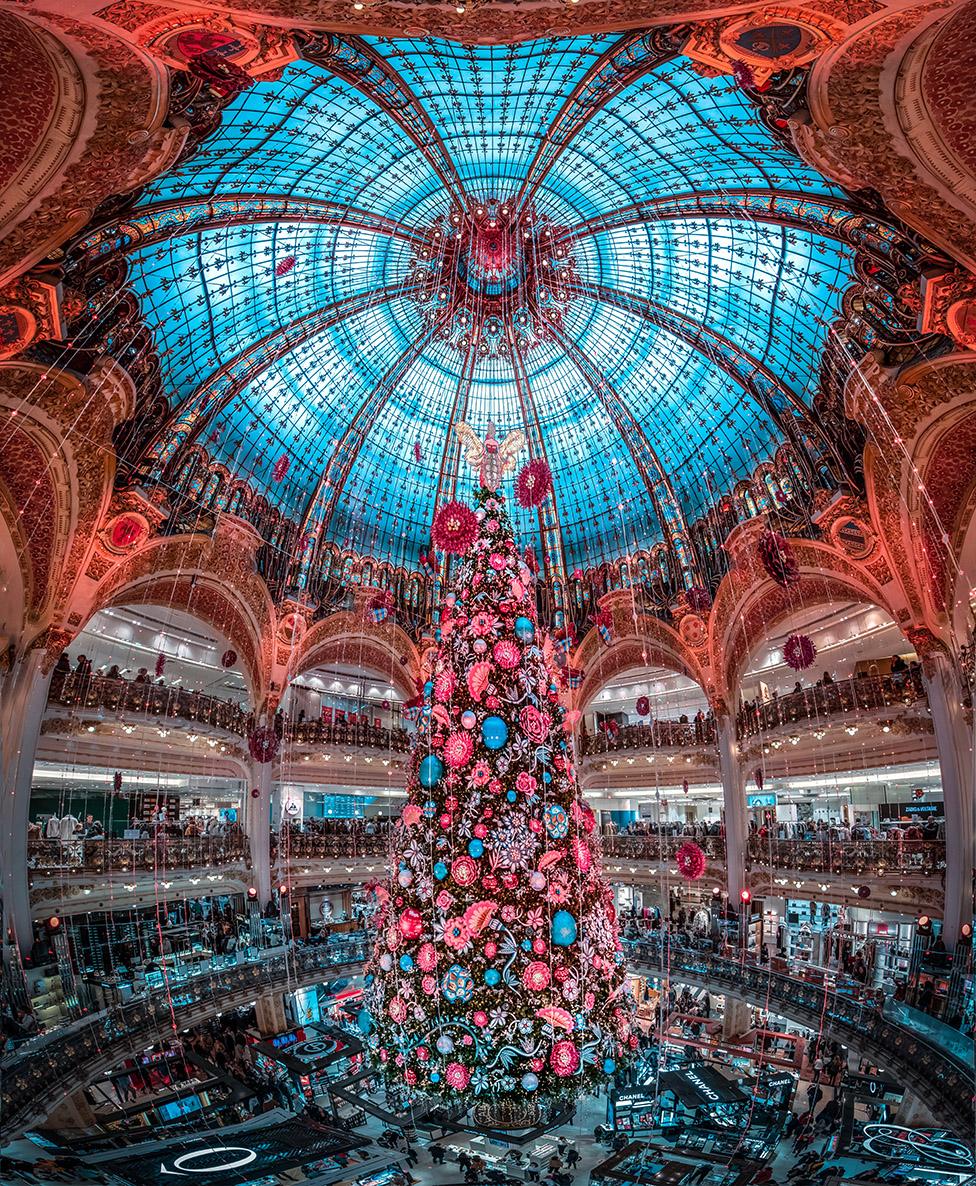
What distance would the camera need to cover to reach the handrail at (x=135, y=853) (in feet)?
70.0

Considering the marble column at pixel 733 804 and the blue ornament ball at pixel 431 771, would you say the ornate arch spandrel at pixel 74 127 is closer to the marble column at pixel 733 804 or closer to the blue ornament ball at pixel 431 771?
the blue ornament ball at pixel 431 771

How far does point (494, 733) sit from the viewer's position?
12.2m

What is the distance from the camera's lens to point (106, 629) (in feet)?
106

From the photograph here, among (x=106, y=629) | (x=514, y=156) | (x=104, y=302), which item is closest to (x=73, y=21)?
(x=104, y=302)

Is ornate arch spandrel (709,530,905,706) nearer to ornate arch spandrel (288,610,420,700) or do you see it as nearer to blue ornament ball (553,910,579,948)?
ornate arch spandrel (288,610,420,700)

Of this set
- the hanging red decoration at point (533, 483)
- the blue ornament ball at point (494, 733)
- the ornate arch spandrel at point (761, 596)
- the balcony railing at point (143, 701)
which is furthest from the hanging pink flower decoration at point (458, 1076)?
the ornate arch spandrel at point (761, 596)

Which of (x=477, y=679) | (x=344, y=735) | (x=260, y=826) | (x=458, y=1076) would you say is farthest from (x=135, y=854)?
(x=477, y=679)

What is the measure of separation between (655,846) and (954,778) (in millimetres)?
14588

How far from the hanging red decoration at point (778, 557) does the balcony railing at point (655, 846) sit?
11051 millimetres

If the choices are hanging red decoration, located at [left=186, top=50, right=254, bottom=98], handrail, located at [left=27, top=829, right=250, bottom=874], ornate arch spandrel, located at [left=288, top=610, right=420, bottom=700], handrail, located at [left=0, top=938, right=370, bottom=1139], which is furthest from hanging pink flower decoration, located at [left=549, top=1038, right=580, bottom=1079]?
ornate arch spandrel, located at [left=288, top=610, right=420, bottom=700]

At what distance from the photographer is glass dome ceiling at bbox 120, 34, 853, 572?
663 inches

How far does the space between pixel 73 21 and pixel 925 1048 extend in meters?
20.9

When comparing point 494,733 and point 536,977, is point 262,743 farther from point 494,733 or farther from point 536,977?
point 536,977

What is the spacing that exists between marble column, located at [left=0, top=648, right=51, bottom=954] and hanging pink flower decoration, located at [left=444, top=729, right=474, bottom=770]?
13871 mm
